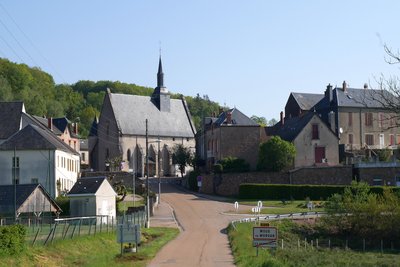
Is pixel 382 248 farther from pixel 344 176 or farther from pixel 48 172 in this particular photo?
pixel 48 172

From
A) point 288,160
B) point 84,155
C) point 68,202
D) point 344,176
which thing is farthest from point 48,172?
point 84,155

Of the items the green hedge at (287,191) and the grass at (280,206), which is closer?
the grass at (280,206)

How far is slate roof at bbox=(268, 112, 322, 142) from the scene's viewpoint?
263 feet

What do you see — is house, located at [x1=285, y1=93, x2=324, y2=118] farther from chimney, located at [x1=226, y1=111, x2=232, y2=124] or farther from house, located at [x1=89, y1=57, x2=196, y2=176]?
house, located at [x1=89, y1=57, x2=196, y2=176]

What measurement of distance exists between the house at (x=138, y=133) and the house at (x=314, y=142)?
82.7ft

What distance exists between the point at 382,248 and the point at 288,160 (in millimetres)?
22619

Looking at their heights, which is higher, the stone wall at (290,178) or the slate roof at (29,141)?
the slate roof at (29,141)

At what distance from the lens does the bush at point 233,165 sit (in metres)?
77.9

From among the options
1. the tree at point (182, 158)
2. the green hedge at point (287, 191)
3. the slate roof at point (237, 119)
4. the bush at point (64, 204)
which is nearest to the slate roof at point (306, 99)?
the slate roof at point (237, 119)

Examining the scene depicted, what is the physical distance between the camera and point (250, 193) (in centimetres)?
7281

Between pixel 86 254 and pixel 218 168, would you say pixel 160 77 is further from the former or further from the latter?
pixel 86 254

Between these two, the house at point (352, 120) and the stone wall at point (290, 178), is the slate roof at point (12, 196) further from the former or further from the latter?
the house at point (352, 120)

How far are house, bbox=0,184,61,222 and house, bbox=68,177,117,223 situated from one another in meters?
4.08

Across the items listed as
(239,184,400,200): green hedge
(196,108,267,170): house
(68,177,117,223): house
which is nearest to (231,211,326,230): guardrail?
(239,184,400,200): green hedge
